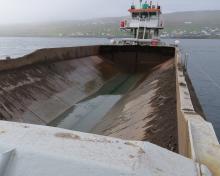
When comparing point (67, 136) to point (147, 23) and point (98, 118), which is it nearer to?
point (98, 118)

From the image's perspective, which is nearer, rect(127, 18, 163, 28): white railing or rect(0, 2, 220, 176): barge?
rect(0, 2, 220, 176): barge

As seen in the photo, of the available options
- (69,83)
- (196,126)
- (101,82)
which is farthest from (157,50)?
(196,126)

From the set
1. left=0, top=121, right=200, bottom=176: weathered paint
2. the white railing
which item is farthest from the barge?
the white railing

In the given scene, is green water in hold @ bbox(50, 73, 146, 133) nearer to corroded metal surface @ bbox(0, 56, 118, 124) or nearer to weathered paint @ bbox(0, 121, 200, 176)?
corroded metal surface @ bbox(0, 56, 118, 124)

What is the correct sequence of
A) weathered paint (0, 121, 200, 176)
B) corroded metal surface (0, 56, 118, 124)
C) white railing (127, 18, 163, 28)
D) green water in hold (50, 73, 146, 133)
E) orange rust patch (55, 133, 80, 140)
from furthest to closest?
white railing (127, 18, 163, 28) → green water in hold (50, 73, 146, 133) → corroded metal surface (0, 56, 118, 124) → orange rust patch (55, 133, 80, 140) → weathered paint (0, 121, 200, 176)

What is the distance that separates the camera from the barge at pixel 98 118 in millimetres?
2049

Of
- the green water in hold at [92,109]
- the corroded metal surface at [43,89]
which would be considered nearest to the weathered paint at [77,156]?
the corroded metal surface at [43,89]

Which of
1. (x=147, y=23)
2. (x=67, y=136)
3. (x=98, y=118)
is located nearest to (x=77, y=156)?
(x=67, y=136)

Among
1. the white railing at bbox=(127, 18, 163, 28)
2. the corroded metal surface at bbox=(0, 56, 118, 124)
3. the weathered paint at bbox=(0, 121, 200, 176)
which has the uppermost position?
the white railing at bbox=(127, 18, 163, 28)

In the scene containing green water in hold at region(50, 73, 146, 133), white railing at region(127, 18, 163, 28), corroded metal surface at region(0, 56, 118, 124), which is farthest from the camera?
white railing at region(127, 18, 163, 28)

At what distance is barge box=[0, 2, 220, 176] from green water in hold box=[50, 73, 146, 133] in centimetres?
4

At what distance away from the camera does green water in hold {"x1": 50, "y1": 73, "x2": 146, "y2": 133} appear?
1091cm

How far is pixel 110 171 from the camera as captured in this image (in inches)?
77.0

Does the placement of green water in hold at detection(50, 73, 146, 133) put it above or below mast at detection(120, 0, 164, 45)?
below
